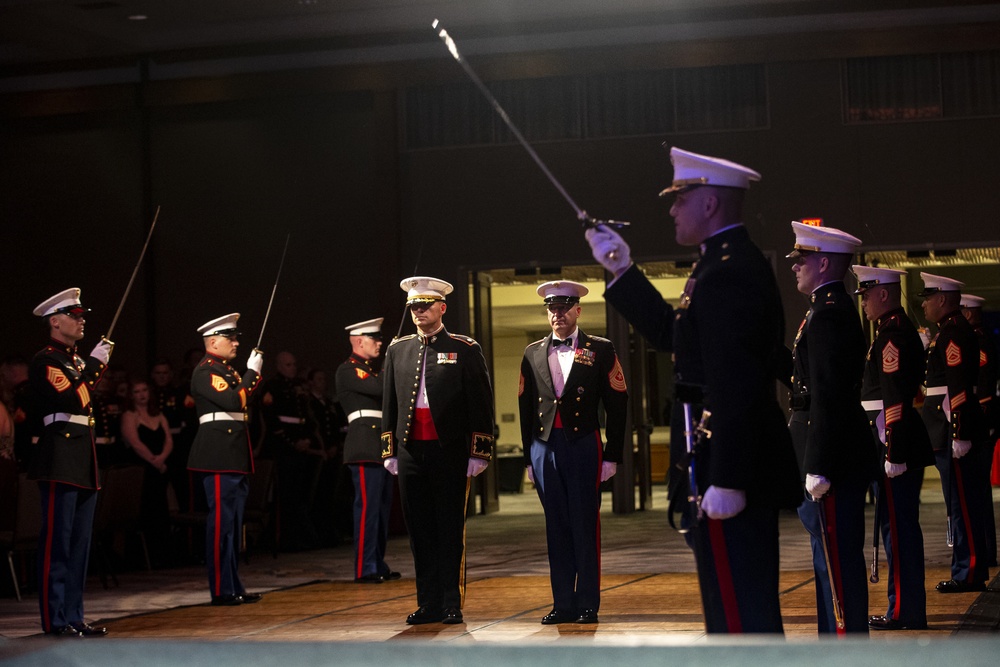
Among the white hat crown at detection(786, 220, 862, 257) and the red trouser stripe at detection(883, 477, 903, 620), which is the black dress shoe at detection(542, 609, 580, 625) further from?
the white hat crown at detection(786, 220, 862, 257)

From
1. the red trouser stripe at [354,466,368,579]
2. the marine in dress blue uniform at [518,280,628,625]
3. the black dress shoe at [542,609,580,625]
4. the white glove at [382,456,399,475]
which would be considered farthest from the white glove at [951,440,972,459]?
the red trouser stripe at [354,466,368,579]

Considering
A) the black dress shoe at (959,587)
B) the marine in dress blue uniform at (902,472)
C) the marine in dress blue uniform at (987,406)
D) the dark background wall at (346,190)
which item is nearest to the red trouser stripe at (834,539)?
the marine in dress blue uniform at (902,472)

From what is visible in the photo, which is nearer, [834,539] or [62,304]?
[834,539]

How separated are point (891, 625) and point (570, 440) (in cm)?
157

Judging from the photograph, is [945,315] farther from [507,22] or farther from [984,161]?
[507,22]

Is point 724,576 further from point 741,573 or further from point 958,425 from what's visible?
point 958,425

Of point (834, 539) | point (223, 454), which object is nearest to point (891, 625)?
point (834, 539)

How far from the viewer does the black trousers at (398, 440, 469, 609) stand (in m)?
5.79

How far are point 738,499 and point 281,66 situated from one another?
10436 millimetres

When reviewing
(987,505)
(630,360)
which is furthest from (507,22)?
(987,505)

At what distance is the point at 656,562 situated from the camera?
316 inches

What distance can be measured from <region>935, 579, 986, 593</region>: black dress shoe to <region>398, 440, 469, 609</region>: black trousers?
228cm

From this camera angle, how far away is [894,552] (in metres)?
4.97

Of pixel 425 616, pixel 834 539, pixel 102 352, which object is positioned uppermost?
pixel 102 352
